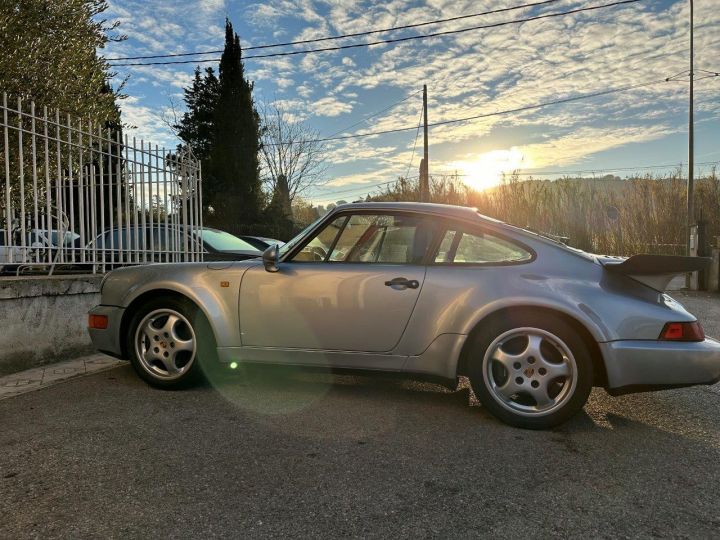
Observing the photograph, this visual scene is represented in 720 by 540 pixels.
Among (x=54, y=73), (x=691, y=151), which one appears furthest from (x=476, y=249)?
(x=691, y=151)

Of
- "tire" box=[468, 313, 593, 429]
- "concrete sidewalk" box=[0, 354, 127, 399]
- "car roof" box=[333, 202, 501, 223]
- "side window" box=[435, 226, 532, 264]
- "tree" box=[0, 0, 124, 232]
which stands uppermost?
"tree" box=[0, 0, 124, 232]

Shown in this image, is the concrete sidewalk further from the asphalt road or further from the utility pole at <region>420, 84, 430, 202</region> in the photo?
the utility pole at <region>420, 84, 430, 202</region>

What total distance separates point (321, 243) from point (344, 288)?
423 millimetres

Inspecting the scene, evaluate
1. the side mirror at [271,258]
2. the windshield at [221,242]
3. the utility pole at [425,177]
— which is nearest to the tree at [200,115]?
the utility pole at [425,177]

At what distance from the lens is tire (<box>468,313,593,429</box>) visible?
3.00 meters

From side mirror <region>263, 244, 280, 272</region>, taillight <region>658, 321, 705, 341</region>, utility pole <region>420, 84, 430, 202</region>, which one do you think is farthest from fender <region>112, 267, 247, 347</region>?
utility pole <region>420, 84, 430, 202</region>

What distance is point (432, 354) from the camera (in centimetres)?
324

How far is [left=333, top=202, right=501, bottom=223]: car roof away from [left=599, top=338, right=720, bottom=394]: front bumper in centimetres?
114

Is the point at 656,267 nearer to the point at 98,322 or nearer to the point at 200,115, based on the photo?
the point at 98,322

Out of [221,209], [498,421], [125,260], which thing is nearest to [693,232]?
[498,421]

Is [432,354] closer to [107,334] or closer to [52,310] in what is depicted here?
[107,334]

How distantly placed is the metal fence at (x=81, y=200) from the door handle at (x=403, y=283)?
354 centimetres

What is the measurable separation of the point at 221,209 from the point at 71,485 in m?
22.4

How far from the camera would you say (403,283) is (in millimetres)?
3303
